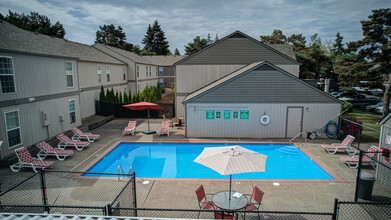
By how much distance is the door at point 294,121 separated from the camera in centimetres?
1612

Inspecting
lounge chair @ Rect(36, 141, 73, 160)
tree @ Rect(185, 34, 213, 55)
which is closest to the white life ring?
lounge chair @ Rect(36, 141, 73, 160)

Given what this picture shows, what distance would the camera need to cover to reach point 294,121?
16266 mm

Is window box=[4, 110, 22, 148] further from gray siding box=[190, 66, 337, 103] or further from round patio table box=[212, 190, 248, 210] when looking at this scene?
round patio table box=[212, 190, 248, 210]

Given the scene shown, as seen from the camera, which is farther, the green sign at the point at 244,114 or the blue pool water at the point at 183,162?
the green sign at the point at 244,114

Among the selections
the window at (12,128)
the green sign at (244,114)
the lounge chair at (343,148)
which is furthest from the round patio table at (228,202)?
the window at (12,128)

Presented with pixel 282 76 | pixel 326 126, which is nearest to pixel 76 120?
pixel 282 76

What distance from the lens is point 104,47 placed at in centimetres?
3162

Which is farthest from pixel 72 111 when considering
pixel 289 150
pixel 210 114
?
pixel 289 150

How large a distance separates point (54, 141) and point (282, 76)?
15.5 metres

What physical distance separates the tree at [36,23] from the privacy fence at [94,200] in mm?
50674

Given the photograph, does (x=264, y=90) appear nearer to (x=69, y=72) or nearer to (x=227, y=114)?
(x=227, y=114)

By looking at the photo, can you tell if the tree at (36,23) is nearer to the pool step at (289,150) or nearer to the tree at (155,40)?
the tree at (155,40)

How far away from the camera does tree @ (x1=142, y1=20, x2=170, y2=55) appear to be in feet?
258

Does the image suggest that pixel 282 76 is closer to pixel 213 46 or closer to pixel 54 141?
pixel 213 46
